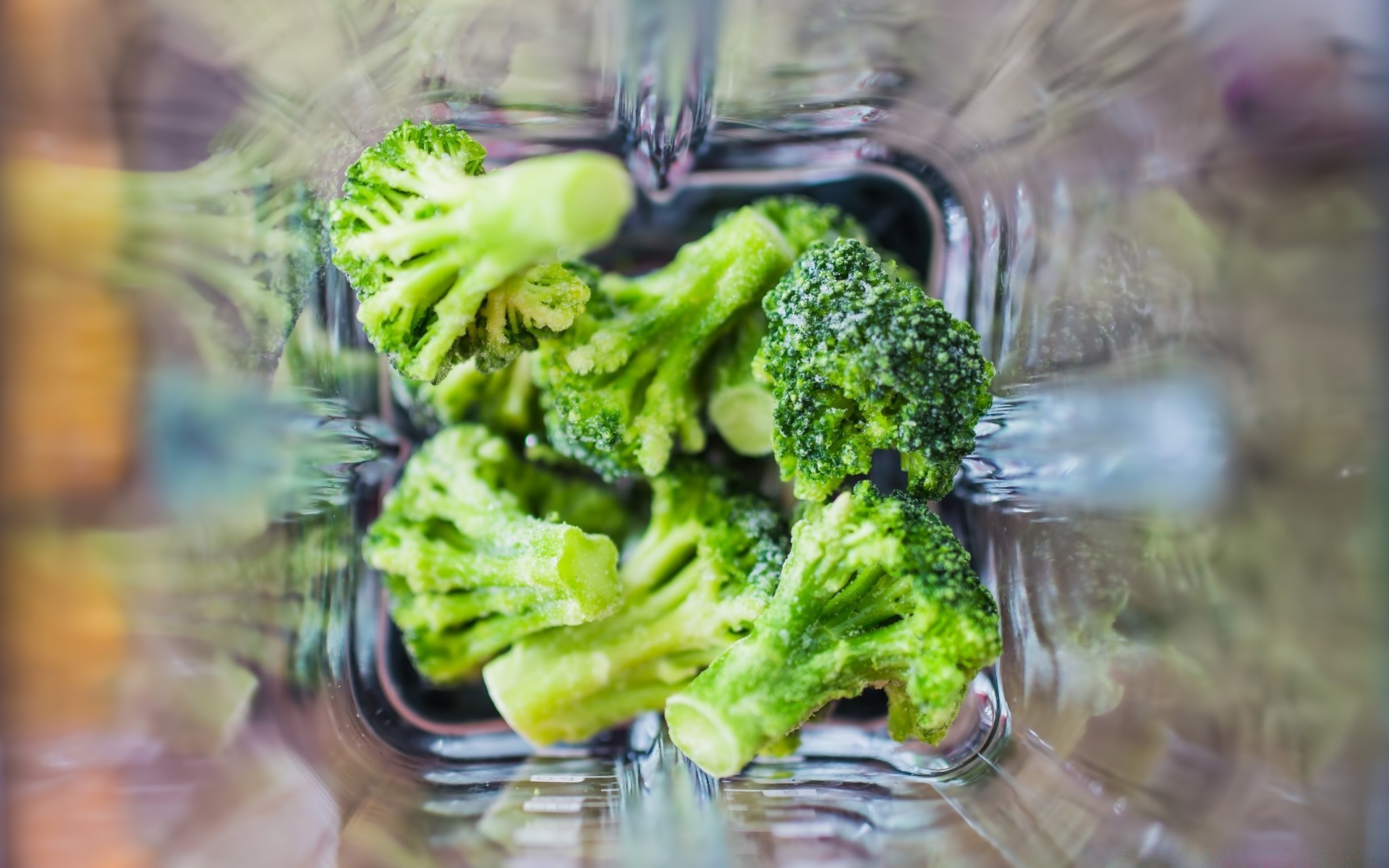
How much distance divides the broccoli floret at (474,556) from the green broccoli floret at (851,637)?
0.15m

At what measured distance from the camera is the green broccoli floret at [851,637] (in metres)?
0.73

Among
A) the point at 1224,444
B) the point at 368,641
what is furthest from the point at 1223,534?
the point at 368,641

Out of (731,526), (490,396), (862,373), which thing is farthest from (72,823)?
(862,373)

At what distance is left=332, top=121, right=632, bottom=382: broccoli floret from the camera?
0.70 m

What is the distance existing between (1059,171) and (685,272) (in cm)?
40

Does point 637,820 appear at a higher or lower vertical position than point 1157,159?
lower

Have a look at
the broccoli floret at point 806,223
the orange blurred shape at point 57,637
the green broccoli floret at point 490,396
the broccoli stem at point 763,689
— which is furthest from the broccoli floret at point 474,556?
the broccoli floret at point 806,223

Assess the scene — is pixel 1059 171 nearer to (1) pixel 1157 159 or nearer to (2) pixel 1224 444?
(1) pixel 1157 159

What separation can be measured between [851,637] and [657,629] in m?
0.20

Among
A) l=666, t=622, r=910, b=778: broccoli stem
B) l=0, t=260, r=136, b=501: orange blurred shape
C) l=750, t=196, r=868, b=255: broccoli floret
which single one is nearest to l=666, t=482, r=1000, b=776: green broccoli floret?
l=666, t=622, r=910, b=778: broccoli stem

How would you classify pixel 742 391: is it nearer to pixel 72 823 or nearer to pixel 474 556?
pixel 474 556

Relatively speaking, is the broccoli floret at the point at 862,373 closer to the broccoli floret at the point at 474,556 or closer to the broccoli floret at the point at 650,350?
→ the broccoli floret at the point at 650,350

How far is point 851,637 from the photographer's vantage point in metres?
0.78

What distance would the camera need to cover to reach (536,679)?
34.6 inches
